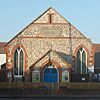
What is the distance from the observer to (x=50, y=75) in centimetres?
5438

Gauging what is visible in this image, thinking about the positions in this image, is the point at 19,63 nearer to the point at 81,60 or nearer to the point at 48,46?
the point at 48,46

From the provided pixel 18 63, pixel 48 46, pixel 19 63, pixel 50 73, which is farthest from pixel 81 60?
pixel 18 63

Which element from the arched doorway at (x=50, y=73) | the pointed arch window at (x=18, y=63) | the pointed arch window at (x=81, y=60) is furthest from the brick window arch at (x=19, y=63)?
the pointed arch window at (x=81, y=60)

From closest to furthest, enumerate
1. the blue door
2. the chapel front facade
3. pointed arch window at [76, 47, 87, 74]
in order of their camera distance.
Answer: the blue door
the chapel front facade
pointed arch window at [76, 47, 87, 74]

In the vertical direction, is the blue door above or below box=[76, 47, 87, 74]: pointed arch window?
below

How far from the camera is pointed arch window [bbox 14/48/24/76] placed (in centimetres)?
5609

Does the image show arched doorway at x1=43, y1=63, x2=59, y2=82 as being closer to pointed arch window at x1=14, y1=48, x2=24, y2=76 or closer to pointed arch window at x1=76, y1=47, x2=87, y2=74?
pointed arch window at x1=14, y1=48, x2=24, y2=76

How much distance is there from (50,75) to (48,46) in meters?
4.52

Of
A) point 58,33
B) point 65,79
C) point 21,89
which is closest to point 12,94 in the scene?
point 21,89

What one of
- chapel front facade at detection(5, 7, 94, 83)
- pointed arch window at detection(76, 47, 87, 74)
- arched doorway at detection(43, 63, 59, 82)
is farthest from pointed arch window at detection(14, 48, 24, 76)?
pointed arch window at detection(76, 47, 87, 74)

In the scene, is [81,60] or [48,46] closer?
[48,46]

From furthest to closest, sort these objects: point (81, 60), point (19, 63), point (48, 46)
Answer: point (81, 60) < point (48, 46) < point (19, 63)

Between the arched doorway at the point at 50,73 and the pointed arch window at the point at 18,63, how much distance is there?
366 centimetres

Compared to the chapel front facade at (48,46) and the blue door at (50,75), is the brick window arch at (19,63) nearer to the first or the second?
the chapel front facade at (48,46)
